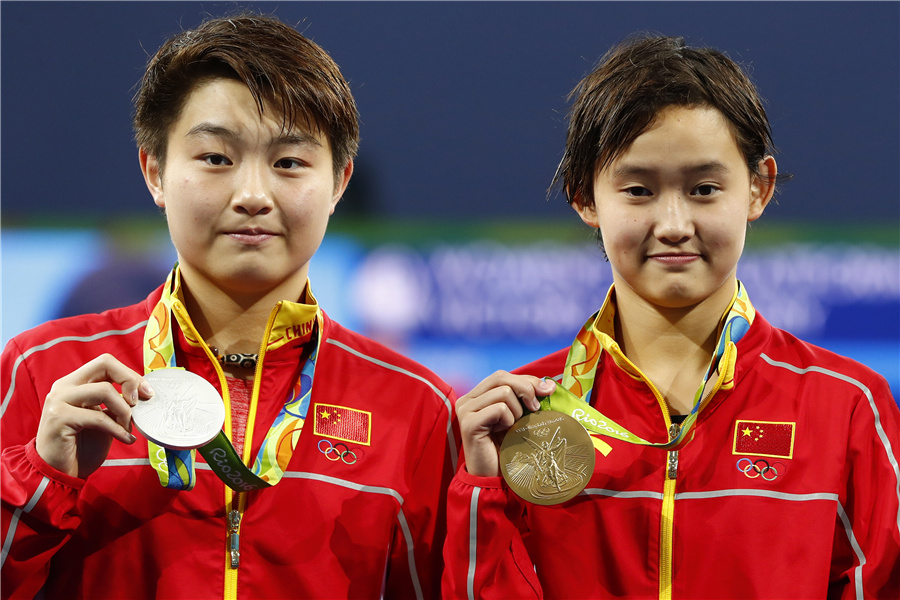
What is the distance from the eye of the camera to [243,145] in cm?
168

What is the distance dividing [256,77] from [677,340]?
3.07 ft

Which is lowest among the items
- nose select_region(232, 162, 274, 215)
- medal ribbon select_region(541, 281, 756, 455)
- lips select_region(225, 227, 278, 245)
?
medal ribbon select_region(541, 281, 756, 455)

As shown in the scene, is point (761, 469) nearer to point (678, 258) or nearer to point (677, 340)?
point (677, 340)

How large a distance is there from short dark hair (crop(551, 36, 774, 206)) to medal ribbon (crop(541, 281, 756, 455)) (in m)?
0.27

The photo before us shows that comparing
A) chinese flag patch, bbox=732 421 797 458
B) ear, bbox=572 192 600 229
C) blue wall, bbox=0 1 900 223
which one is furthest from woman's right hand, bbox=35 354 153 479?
blue wall, bbox=0 1 900 223

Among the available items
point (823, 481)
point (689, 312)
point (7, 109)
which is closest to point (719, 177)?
point (689, 312)

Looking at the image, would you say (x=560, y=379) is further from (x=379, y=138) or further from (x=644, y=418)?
(x=379, y=138)

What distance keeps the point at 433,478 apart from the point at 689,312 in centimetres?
58

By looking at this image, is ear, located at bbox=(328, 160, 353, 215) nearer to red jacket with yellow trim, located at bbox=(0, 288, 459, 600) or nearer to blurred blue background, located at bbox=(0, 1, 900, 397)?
red jacket with yellow trim, located at bbox=(0, 288, 459, 600)

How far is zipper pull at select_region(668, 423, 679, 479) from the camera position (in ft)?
5.50

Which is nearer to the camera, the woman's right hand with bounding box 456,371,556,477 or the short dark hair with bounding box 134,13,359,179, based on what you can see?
the woman's right hand with bounding box 456,371,556,477

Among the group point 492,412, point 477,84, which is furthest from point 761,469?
point 477,84

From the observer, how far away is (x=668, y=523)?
1.66 meters

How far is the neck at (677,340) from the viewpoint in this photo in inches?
69.9
